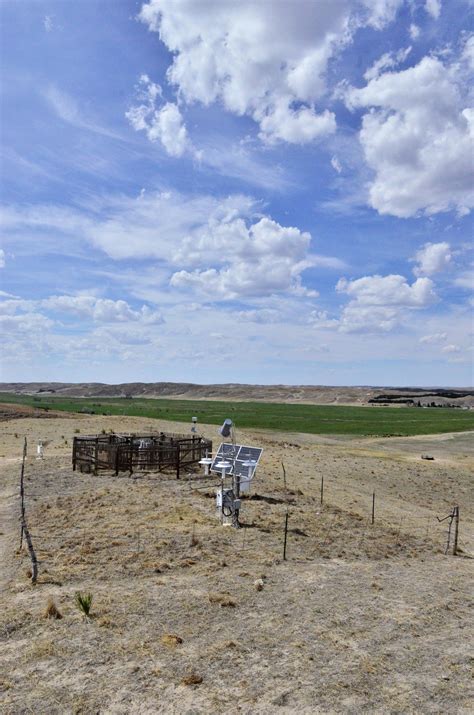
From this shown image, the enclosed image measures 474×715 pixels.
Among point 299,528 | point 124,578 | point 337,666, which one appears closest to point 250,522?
point 299,528

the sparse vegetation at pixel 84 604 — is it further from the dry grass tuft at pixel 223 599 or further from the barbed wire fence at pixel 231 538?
the dry grass tuft at pixel 223 599

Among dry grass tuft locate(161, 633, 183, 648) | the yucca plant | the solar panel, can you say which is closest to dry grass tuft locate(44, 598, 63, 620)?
the yucca plant

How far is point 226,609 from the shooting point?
12.1 metres

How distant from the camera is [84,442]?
1206 inches

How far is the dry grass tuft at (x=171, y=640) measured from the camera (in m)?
10.3

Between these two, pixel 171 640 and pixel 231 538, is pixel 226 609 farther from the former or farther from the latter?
pixel 231 538

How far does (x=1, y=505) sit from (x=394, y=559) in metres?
15.8

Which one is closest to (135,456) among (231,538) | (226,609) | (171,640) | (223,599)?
(231,538)

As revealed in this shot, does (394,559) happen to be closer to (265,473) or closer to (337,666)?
(337,666)

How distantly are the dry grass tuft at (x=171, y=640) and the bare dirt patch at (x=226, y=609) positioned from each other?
0.03 metres

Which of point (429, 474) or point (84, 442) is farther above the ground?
point (84, 442)

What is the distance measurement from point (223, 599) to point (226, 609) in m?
0.39

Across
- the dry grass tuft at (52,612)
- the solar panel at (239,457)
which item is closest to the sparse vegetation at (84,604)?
the dry grass tuft at (52,612)

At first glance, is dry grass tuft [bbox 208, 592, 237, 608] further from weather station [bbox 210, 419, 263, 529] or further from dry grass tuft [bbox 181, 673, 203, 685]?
weather station [bbox 210, 419, 263, 529]
